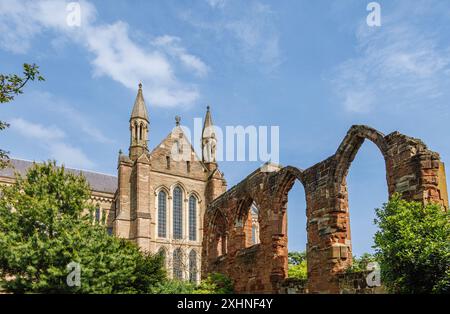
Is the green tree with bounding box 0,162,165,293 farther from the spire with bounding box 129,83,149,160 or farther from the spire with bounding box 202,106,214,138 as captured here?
the spire with bounding box 202,106,214,138

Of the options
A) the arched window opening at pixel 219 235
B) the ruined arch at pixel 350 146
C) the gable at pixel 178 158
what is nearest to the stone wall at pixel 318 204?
the ruined arch at pixel 350 146

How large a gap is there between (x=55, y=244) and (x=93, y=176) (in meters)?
30.2

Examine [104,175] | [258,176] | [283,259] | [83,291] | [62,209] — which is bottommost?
[83,291]

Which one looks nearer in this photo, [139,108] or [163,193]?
[163,193]

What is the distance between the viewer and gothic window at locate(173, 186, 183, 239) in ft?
125

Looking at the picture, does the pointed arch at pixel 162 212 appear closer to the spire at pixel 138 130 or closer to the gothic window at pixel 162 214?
the gothic window at pixel 162 214

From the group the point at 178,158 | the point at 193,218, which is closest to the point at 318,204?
the point at 193,218

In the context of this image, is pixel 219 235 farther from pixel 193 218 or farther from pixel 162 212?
pixel 193 218

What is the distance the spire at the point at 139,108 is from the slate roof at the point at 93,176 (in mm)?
7256

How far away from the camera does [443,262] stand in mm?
8469

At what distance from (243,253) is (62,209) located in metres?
6.53

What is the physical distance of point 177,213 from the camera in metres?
38.7
